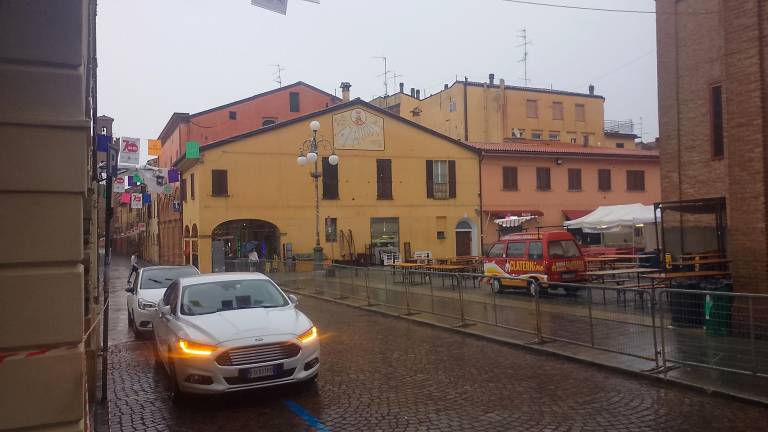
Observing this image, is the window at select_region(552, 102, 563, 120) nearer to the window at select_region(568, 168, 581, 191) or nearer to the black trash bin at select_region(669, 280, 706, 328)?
the window at select_region(568, 168, 581, 191)

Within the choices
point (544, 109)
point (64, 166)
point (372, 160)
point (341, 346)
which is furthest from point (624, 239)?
point (64, 166)

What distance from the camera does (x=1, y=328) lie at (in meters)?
3.39

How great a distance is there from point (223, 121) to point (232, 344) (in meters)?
36.9

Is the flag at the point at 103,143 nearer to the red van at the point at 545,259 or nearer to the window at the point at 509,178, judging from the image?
the red van at the point at 545,259

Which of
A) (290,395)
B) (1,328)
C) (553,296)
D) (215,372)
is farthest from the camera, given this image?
(553,296)

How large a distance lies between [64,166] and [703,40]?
1401 cm

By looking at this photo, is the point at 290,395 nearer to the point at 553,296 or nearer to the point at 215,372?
the point at 215,372

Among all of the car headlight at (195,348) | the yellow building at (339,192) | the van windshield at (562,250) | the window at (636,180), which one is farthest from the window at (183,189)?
the car headlight at (195,348)

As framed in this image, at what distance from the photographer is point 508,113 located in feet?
168

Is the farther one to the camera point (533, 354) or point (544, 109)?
point (544, 109)

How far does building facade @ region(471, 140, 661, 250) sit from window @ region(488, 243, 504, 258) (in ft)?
58.5

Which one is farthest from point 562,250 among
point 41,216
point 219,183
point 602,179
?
point 602,179

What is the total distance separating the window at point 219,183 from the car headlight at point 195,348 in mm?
24713

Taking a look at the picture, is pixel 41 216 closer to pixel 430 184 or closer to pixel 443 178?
pixel 430 184
